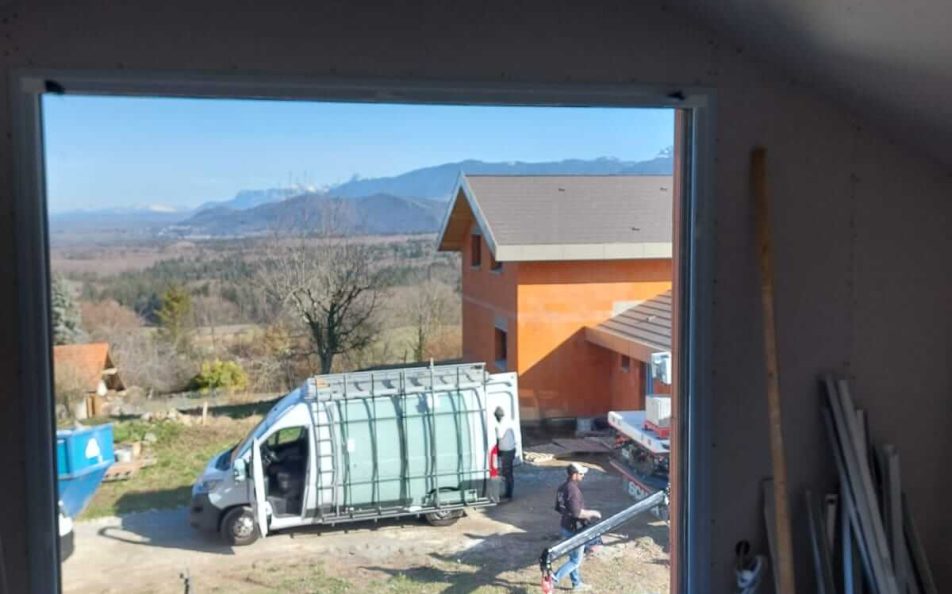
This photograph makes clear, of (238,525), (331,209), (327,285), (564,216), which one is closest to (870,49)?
(564,216)

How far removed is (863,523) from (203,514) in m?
2.23

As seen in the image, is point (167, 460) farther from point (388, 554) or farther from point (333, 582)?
point (388, 554)

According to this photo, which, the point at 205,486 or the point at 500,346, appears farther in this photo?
the point at 500,346

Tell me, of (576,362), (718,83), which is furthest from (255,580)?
(718,83)

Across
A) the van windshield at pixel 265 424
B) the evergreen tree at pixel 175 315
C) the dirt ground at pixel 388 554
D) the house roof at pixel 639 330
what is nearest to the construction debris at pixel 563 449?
the dirt ground at pixel 388 554

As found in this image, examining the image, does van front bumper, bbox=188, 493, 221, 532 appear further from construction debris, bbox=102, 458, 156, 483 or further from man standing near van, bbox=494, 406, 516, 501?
man standing near van, bbox=494, 406, 516, 501

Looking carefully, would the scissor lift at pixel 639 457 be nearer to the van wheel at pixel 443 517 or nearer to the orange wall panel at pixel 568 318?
the orange wall panel at pixel 568 318

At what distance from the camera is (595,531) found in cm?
292

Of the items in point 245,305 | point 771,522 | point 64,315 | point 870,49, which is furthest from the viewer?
point 771,522

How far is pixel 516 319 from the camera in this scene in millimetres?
2836

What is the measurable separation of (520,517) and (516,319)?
71cm

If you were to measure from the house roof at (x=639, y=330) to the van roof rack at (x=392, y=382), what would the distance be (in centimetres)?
48

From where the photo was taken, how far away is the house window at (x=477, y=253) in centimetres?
279

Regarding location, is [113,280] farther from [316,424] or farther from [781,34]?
[781,34]
